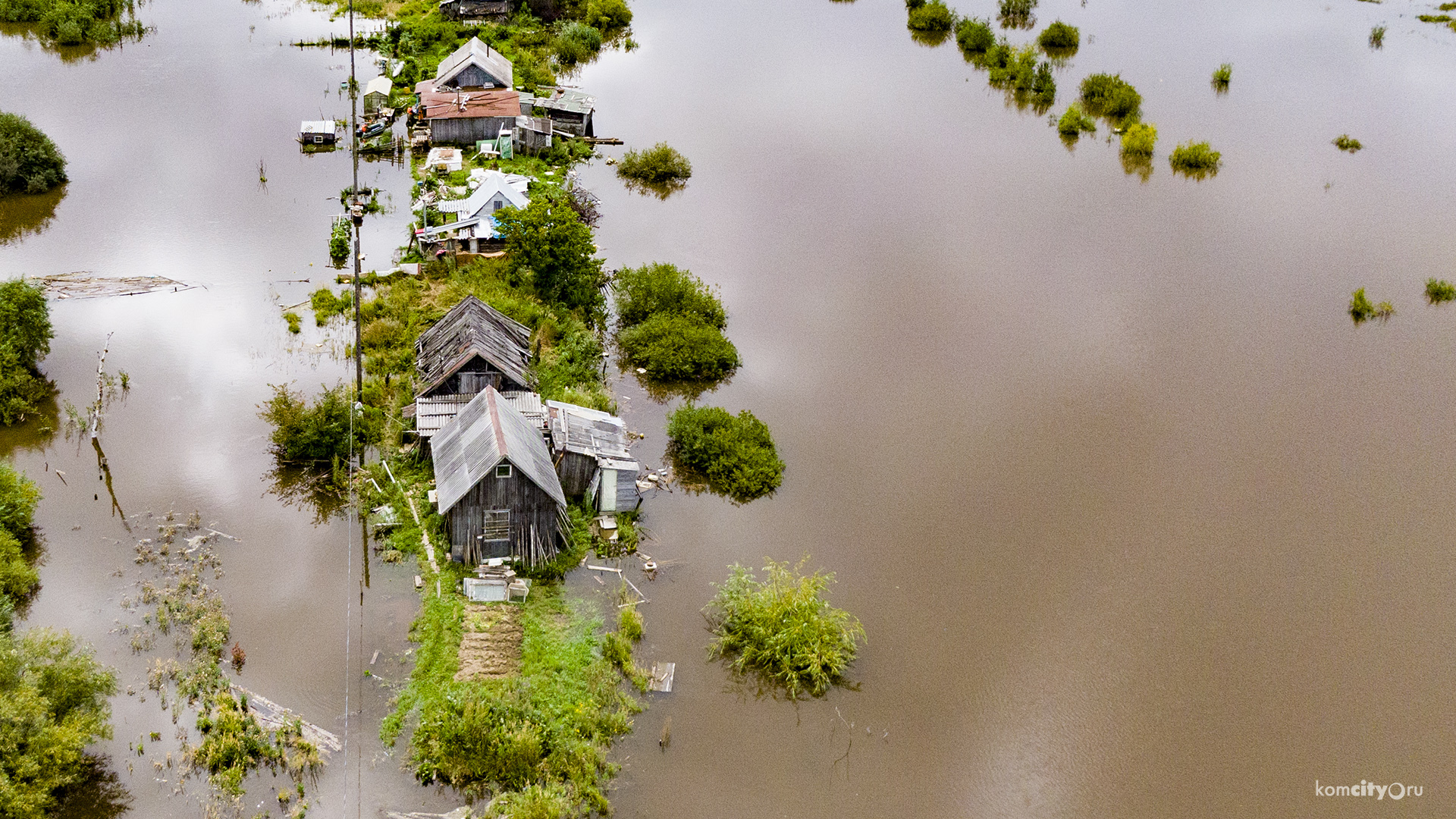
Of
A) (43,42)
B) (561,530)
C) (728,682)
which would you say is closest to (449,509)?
(561,530)

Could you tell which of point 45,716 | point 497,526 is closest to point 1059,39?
point 497,526

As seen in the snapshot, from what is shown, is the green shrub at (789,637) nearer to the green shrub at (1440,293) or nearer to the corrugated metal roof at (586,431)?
the corrugated metal roof at (586,431)

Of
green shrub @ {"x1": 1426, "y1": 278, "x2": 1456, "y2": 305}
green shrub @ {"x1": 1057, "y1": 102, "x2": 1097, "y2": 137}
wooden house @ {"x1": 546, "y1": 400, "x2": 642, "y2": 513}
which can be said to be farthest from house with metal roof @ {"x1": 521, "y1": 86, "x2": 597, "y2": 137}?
green shrub @ {"x1": 1426, "y1": 278, "x2": 1456, "y2": 305}

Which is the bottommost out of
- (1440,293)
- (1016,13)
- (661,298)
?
(661,298)

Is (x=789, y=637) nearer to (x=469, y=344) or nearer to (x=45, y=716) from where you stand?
(x=469, y=344)

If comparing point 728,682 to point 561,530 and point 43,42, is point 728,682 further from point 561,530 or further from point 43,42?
point 43,42

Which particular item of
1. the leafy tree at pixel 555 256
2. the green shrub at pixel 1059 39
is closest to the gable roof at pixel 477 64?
the leafy tree at pixel 555 256

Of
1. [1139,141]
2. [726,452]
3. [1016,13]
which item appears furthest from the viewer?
[1016,13]

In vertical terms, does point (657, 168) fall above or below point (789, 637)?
above
